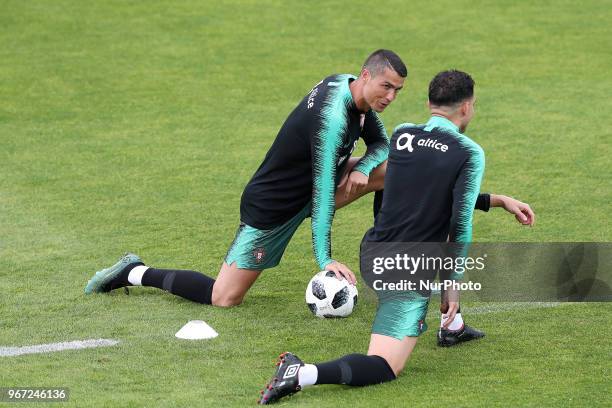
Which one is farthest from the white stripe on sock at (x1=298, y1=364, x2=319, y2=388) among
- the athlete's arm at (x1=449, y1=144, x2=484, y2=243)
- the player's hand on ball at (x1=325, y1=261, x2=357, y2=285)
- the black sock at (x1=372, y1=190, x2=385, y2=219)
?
the black sock at (x1=372, y1=190, x2=385, y2=219)

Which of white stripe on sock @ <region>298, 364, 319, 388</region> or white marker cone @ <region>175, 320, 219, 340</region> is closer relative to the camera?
white stripe on sock @ <region>298, 364, 319, 388</region>

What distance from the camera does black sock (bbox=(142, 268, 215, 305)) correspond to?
8.11 meters

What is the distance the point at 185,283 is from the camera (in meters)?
8.13

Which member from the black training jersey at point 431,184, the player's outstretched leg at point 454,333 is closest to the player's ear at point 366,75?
the black training jersey at point 431,184

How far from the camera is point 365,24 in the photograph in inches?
657

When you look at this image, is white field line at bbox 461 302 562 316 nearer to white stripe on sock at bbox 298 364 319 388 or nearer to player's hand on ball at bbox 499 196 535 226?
player's hand on ball at bbox 499 196 535 226

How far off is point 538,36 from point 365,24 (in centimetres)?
244

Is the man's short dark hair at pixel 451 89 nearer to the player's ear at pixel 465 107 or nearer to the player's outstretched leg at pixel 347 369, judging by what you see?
the player's ear at pixel 465 107

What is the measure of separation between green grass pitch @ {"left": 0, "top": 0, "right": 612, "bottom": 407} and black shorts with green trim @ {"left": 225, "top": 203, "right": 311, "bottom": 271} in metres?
0.35

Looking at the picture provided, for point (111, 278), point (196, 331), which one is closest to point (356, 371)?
point (196, 331)

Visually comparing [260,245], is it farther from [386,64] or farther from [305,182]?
[386,64]

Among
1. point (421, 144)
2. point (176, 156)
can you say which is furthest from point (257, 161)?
point (421, 144)

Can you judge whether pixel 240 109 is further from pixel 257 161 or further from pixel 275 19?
pixel 275 19

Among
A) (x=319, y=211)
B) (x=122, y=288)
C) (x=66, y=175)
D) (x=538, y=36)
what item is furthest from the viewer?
(x=538, y=36)
